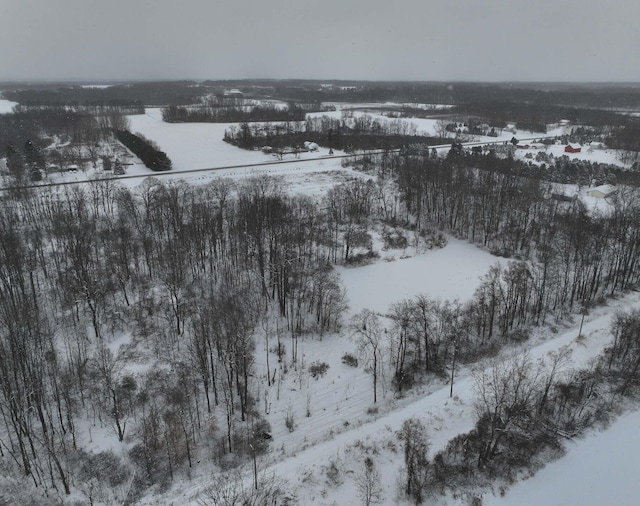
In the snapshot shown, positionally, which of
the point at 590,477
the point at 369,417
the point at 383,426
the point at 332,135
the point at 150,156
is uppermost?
the point at 332,135

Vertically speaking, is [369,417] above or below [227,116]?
below

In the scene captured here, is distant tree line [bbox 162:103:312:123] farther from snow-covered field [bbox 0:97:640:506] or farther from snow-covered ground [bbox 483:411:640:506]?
snow-covered ground [bbox 483:411:640:506]

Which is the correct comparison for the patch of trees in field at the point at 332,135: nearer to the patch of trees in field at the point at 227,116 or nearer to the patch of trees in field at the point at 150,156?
the patch of trees in field at the point at 227,116

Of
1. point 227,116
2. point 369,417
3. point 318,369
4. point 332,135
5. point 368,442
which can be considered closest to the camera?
point 368,442

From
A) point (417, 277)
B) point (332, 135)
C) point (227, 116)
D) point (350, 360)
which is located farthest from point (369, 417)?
point (227, 116)

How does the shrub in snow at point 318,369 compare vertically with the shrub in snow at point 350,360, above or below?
below

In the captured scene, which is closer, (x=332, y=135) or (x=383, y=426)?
(x=383, y=426)

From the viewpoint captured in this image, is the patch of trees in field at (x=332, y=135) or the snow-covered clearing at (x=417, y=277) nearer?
the snow-covered clearing at (x=417, y=277)

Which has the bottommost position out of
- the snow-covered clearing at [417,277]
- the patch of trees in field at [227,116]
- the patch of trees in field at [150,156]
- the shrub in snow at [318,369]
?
the shrub in snow at [318,369]

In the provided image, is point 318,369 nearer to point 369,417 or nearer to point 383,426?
point 369,417

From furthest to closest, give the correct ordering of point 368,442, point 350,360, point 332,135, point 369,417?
1. point 332,135
2. point 350,360
3. point 369,417
4. point 368,442

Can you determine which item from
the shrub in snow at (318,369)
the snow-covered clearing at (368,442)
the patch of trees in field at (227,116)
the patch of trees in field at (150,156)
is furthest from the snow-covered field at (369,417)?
the patch of trees in field at (227,116)
